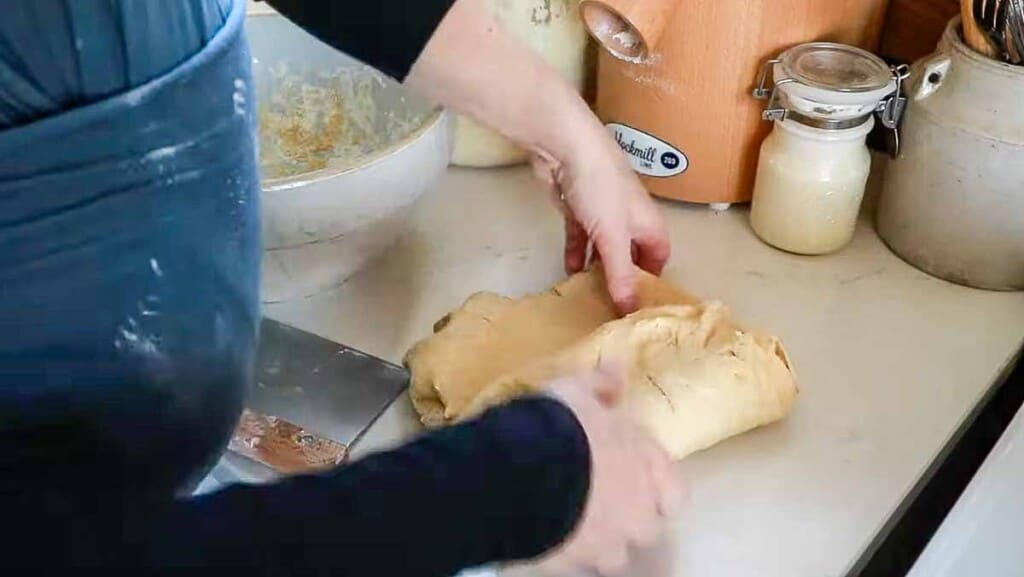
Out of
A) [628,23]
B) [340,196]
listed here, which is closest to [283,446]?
[340,196]

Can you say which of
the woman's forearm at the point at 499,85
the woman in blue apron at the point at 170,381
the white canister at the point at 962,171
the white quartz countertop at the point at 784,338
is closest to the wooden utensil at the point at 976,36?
the white canister at the point at 962,171

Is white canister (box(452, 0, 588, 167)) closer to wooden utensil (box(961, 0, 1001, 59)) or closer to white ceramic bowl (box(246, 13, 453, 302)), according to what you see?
white ceramic bowl (box(246, 13, 453, 302))

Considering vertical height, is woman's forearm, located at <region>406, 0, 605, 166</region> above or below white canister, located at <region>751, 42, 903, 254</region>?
above

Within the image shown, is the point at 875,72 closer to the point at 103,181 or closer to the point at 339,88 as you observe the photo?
the point at 339,88

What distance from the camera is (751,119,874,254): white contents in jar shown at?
2.58ft

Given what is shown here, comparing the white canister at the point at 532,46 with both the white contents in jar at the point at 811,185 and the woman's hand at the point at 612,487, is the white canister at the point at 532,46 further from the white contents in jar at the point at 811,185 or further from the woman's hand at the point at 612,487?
the woman's hand at the point at 612,487

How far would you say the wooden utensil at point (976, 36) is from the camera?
0.74 meters

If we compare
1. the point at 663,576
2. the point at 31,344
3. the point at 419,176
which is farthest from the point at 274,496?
the point at 419,176

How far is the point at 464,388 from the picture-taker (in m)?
0.67

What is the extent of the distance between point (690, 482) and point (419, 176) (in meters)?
0.25

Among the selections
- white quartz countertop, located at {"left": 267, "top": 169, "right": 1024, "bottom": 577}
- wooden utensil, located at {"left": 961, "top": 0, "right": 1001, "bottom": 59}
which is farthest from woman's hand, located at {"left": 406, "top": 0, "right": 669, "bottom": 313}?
wooden utensil, located at {"left": 961, "top": 0, "right": 1001, "bottom": 59}

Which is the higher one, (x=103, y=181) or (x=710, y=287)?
(x=103, y=181)

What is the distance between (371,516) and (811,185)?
0.50 m

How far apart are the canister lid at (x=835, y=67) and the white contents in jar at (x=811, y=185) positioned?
0.03m
